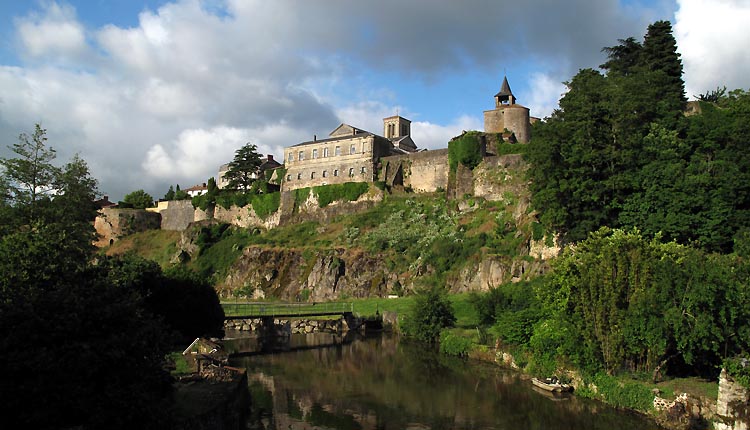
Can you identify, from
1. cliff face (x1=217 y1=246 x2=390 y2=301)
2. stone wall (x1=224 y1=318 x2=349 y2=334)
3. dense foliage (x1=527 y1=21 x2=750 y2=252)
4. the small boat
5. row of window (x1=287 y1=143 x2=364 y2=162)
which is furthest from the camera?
row of window (x1=287 y1=143 x2=364 y2=162)

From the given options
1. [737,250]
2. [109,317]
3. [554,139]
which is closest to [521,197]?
[554,139]

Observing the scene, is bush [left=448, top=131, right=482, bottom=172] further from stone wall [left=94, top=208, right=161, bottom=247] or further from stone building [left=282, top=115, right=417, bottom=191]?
stone wall [left=94, top=208, right=161, bottom=247]

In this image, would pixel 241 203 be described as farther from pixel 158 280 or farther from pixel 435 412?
pixel 435 412

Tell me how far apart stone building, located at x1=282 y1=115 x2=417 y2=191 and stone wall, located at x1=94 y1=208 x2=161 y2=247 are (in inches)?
923

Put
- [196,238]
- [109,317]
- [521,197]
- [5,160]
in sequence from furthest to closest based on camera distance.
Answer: [196,238], [521,197], [5,160], [109,317]

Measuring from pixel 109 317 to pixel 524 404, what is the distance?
16.0m

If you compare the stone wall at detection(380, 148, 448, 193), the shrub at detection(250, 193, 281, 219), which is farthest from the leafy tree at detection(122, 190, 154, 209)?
the stone wall at detection(380, 148, 448, 193)

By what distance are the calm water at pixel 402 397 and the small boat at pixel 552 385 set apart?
49 cm

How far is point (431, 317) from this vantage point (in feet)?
126

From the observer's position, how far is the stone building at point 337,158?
218 ft

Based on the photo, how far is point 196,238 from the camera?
244 feet

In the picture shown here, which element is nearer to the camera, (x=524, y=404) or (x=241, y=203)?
(x=524, y=404)

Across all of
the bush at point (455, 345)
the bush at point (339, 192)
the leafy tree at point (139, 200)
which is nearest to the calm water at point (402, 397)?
the bush at point (455, 345)

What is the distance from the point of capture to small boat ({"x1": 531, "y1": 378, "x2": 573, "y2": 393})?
80.6 ft
